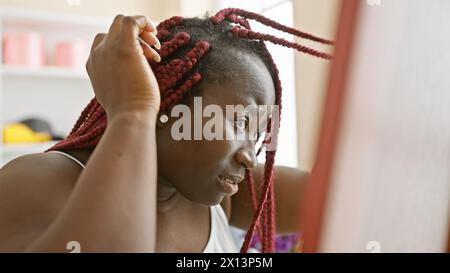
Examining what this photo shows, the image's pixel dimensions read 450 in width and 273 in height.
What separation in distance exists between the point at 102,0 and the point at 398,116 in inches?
14.7

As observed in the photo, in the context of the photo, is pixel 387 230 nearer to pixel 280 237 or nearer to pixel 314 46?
pixel 314 46

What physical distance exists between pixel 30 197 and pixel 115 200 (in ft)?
0.35

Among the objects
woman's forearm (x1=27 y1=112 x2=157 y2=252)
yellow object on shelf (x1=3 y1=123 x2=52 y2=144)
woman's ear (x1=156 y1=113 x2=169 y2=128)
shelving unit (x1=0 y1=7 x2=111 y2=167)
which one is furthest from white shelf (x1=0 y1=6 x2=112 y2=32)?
woman's forearm (x1=27 y1=112 x2=157 y2=252)

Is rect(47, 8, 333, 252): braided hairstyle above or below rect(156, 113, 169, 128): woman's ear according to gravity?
above

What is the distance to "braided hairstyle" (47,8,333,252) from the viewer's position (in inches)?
18.7

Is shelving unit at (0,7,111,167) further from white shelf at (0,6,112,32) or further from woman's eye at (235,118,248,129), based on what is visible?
woman's eye at (235,118,248,129)

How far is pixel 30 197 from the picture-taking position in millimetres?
397

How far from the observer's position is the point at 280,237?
2.51 feet

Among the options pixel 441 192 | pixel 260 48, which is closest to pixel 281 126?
pixel 260 48

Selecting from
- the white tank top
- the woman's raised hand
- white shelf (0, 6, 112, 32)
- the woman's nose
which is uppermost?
white shelf (0, 6, 112, 32)

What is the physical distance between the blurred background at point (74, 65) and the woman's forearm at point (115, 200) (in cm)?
12

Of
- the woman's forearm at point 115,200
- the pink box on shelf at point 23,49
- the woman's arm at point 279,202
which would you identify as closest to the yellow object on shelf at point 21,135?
the pink box on shelf at point 23,49

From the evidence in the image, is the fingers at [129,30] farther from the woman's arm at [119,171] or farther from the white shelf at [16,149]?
the white shelf at [16,149]

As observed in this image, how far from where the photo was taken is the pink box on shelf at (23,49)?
139cm
